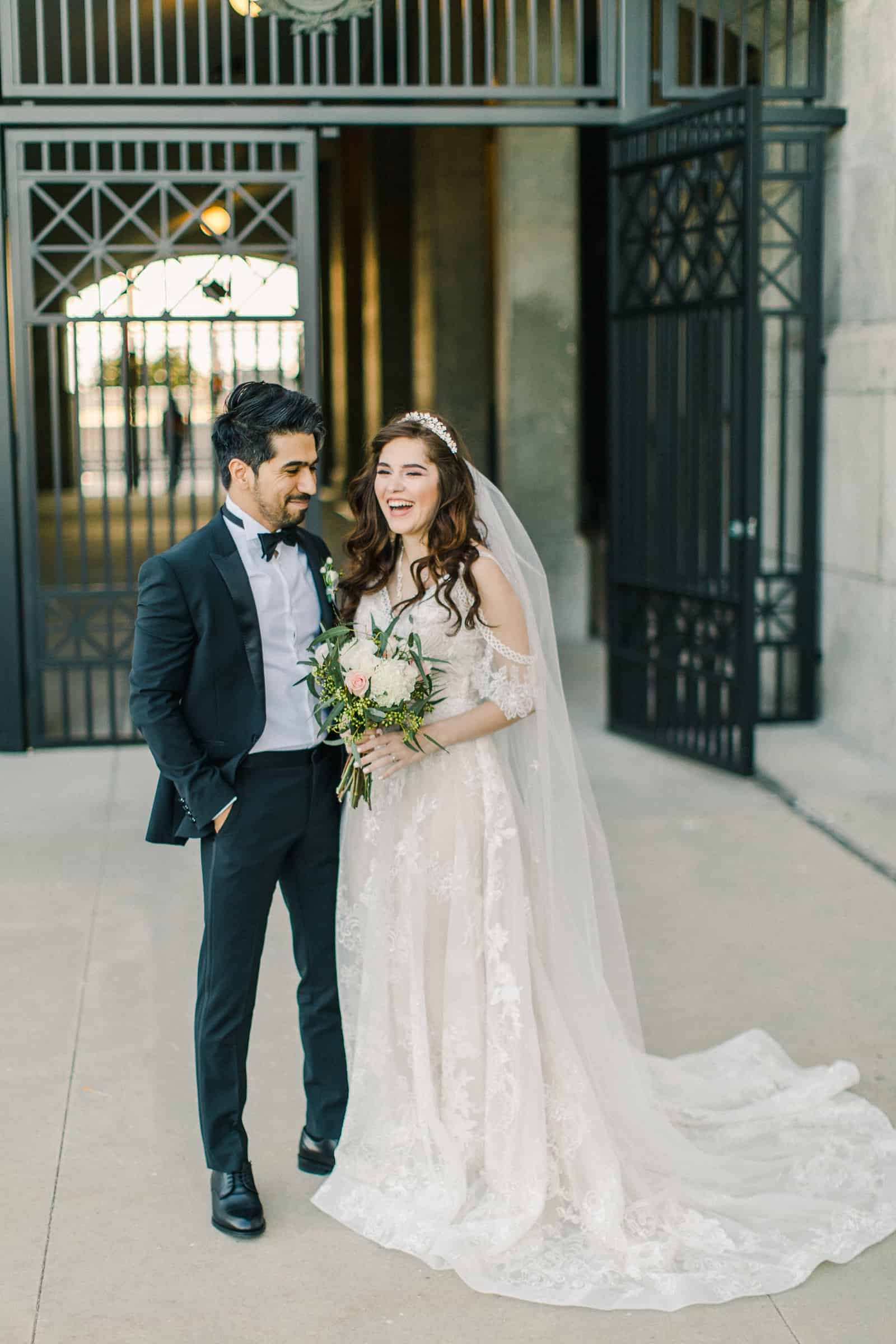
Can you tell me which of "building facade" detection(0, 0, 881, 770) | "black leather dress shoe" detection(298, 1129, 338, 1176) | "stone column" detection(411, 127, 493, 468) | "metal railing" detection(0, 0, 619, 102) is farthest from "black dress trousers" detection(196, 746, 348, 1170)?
"stone column" detection(411, 127, 493, 468)

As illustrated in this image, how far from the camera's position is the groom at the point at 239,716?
321 centimetres

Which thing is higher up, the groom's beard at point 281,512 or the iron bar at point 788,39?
the iron bar at point 788,39

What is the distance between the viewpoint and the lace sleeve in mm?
3393

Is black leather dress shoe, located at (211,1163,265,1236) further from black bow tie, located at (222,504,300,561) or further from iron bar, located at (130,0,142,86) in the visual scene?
iron bar, located at (130,0,142,86)

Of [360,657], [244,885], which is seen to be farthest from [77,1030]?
[360,657]

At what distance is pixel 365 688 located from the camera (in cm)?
313

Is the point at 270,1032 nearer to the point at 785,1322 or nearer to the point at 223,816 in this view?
the point at 223,816

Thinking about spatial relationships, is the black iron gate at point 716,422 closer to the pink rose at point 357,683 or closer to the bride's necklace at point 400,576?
the bride's necklace at point 400,576

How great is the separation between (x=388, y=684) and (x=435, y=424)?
0.63 metres

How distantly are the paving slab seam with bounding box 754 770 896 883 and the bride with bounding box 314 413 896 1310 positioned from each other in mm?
2500

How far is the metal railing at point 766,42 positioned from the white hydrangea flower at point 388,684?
5.39 m

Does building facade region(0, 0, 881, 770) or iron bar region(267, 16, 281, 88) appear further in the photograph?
building facade region(0, 0, 881, 770)

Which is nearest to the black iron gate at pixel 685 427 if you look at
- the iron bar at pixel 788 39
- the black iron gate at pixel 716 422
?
the black iron gate at pixel 716 422

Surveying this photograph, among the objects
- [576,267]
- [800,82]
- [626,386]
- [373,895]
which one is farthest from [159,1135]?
[576,267]
